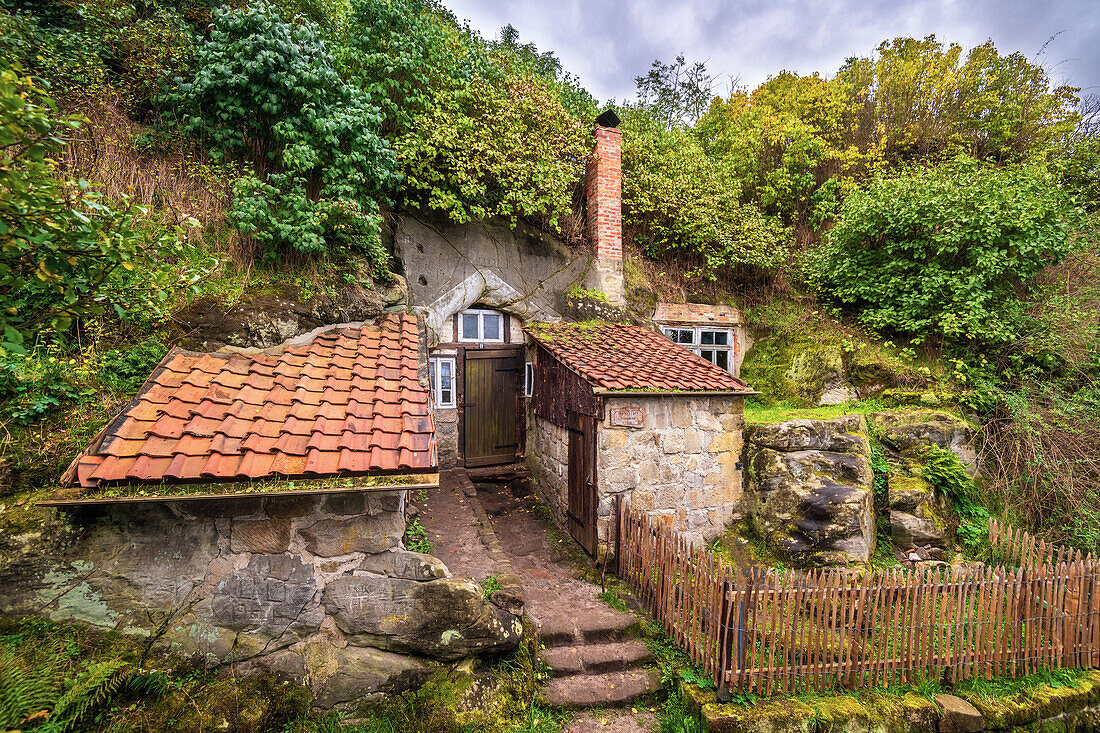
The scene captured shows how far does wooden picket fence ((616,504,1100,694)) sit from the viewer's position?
4.18m

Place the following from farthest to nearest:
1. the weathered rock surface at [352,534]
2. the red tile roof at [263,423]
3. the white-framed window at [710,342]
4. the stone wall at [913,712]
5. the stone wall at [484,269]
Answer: the white-framed window at [710,342] → the stone wall at [484,269] → the stone wall at [913,712] → the weathered rock surface at [352,534] → the red tile roof at [263,423]

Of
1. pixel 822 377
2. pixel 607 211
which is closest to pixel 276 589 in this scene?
pixel 607 211

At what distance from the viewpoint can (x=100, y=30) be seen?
21.1 ft

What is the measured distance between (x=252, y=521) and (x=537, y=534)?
4489mm

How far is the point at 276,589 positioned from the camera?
138 inches

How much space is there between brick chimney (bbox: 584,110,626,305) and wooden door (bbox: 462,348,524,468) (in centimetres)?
235

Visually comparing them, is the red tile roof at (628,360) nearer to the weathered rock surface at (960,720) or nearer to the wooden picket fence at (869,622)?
the wooden picket fence at (869,622)

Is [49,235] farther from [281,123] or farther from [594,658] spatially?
[594,658]

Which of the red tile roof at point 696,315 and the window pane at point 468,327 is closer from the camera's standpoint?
the window pane at point 468,327

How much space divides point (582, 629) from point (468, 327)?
5.69m

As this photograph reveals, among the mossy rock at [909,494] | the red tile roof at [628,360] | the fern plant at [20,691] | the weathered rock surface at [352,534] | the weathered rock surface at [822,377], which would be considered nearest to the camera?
the fern plant at [20,691]

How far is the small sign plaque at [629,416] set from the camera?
6.18m

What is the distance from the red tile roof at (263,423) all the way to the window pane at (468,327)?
3899 millimetres

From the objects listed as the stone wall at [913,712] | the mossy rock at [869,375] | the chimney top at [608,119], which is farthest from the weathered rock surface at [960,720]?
the chimney top at [608,119]
